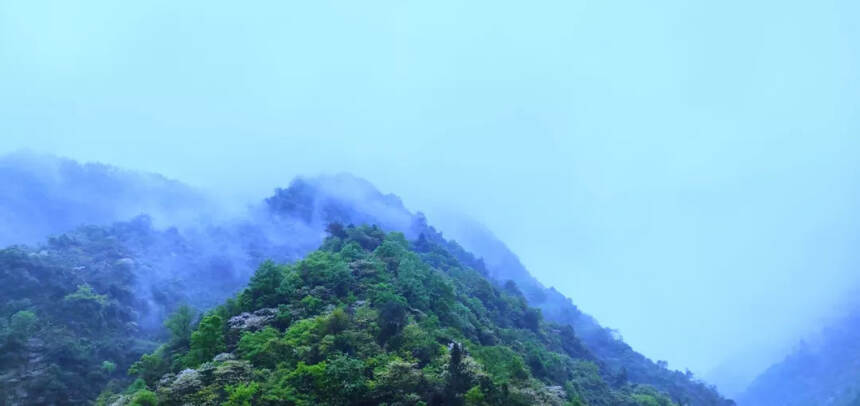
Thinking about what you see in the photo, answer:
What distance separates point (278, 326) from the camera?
3250cm

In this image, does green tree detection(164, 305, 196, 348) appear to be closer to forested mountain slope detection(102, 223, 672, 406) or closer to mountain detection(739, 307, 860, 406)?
forested mountain slope detection(102, 223, 672, 406)

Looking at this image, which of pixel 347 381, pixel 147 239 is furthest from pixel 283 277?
pixel 147 239

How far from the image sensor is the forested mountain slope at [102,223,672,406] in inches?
992

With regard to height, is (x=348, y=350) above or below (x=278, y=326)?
below

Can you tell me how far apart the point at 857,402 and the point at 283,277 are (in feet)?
266

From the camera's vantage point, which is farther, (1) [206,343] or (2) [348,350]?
(1) [206,343]

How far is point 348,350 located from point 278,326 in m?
5.68

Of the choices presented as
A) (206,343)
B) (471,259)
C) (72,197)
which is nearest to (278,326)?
(206,343)

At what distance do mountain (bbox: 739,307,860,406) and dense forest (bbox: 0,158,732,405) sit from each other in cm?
3646

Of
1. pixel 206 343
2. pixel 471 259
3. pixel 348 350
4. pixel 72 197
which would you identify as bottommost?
pixel 206 343

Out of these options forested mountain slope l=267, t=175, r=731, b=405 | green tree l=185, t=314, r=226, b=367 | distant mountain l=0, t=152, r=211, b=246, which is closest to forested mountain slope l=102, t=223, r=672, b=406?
green tree l=185, t=314, r=226, b=367

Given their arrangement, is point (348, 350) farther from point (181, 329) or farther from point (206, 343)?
point (181, 329)

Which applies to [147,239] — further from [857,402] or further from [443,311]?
[857,402]

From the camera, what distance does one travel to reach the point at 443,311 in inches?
1606
